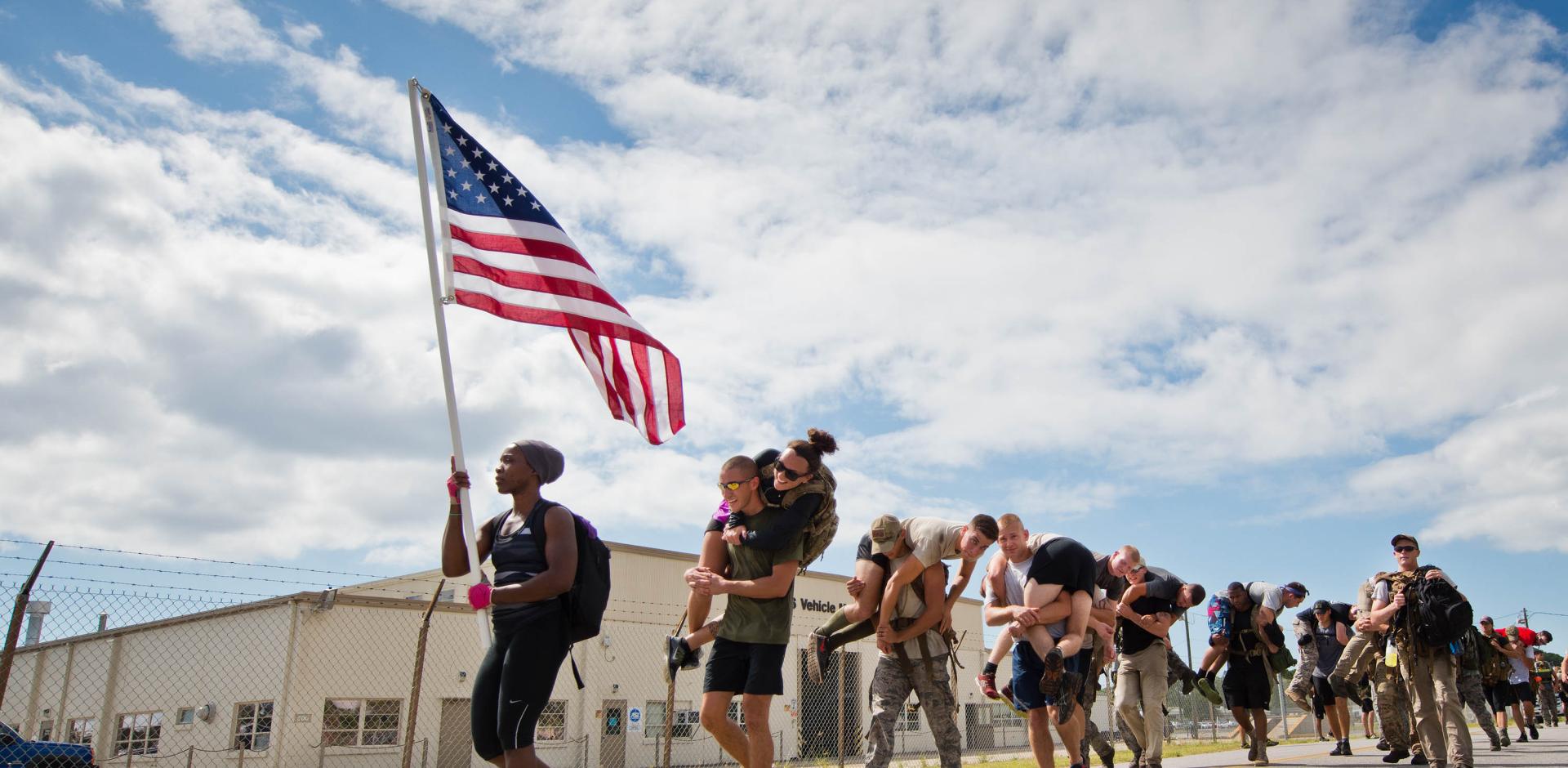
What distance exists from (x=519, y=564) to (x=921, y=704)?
2786mm

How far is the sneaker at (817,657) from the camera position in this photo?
21.2 ft

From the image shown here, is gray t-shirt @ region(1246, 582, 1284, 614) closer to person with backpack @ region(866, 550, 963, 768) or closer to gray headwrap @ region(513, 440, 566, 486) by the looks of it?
person with backpack @ region(866, 550, 963, 768)

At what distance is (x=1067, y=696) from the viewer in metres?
6.39

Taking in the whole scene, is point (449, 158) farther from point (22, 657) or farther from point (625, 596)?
point (22, 657)

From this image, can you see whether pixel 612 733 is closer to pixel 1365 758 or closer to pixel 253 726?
pixel 253 726

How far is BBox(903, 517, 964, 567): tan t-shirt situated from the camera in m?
6.22

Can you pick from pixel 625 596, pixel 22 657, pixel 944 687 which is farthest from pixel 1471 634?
pixel 22 657

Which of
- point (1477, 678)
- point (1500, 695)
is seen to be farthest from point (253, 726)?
point (1500, 695)

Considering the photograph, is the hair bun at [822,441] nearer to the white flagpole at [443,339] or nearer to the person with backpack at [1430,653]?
the white flagpole at [443,339]

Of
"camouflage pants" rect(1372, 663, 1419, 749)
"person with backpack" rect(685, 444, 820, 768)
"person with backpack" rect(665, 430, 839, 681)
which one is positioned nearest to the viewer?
"person with backpack" rect(685, 444, 820, 768)

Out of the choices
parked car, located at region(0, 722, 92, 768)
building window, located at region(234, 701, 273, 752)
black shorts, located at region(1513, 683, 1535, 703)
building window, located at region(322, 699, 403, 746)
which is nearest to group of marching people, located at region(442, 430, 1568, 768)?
black shorts, located at region(1513, 683, 1535, 703)

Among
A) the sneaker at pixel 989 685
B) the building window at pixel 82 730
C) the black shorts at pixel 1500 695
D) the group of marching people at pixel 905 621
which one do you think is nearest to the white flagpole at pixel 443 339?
the group of marching people at pixel 905 621

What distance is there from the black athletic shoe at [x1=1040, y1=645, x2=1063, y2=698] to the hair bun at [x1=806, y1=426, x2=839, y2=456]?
5.86 feet

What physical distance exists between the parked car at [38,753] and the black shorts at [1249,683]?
1571 cm
